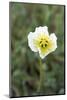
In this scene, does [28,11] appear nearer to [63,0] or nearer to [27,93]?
[63,0]

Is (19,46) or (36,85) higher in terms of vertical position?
(19,46)

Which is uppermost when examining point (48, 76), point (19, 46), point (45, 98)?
point (19, 46)

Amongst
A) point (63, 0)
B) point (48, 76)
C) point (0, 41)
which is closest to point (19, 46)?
point (0, 41)
